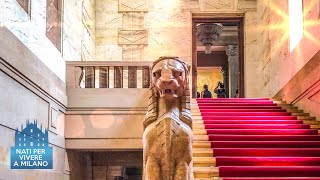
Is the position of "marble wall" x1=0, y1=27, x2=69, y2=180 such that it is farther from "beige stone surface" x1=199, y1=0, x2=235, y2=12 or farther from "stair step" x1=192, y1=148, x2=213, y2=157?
"beige stone surface" x1=199, y1=0, x2=235, y2=12

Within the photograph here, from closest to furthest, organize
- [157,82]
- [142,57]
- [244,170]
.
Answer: [157,82] < [244,170] < [142,57]

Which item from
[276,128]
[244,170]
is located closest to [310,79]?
[276,128]

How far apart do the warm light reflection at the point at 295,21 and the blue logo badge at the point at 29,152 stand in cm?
570

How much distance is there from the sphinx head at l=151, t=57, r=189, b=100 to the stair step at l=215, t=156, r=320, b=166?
2.84 meters

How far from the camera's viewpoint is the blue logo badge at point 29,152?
20.9 feet

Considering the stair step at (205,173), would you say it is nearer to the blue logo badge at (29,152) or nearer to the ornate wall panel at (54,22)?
the blue logo badge at (29,152)

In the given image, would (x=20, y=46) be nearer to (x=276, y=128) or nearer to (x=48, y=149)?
(x=48, y=149)

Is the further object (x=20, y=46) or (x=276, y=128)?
(x=276, y=128)

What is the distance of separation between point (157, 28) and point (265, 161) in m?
7.29

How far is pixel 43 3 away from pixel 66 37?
1706mm

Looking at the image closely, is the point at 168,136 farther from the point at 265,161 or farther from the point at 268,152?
the point at 268,152

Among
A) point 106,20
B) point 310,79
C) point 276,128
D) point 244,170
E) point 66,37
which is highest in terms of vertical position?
point 106,20

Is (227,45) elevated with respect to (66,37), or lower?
elevated

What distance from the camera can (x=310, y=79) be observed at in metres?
9.09
